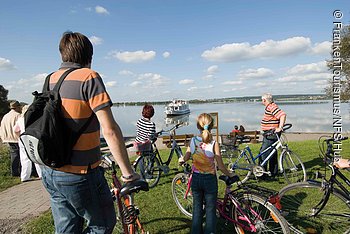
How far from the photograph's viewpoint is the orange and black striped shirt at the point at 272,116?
553 cm

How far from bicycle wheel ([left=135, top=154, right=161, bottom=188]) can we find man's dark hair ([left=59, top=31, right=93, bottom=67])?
13.2 feet

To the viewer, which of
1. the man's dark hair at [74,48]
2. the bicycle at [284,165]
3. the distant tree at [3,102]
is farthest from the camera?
the distant tree at [3,102]

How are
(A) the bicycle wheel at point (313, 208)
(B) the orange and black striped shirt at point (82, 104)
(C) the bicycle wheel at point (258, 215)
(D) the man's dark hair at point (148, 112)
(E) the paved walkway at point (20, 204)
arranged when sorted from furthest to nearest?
1. (D) the man's dark hair at point (148, 112)
2. (E) the paved walkway at point (20, 204)
3. (A) the bicycle wheel at point (313, 208)
4. (C) the bicycle wheel at point (258, 215)
5. (B) the orange and black striped shirt at point (82, 104)

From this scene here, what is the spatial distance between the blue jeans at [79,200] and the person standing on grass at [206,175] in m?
1.30

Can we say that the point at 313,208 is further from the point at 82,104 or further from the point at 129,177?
the point at 82,104

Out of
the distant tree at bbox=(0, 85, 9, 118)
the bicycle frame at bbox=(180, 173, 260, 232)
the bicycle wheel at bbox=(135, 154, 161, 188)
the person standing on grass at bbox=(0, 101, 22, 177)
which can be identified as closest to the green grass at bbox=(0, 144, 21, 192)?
the person standing on grass at bbox=(0, 101, 22, 177)

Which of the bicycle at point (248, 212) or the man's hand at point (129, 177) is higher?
the man's hand at point (129, 177)

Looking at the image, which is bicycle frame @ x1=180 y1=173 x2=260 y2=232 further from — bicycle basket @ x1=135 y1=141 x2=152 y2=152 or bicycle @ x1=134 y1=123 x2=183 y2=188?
bicycle basket @ x1=135 y1=141 x2=152 y2=152

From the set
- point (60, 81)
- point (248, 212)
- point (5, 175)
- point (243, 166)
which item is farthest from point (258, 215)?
point (5, 175)

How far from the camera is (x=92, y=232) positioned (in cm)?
184

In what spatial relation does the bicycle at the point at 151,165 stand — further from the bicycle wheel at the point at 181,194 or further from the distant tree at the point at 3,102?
the distant tree at the point at 3,102

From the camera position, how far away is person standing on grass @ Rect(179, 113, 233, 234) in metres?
2.91

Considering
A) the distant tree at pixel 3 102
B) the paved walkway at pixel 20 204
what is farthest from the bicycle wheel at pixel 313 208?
the distant tree at pixel 3 102

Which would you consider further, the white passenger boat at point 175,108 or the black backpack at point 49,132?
the white passenger boat at point 175,108
